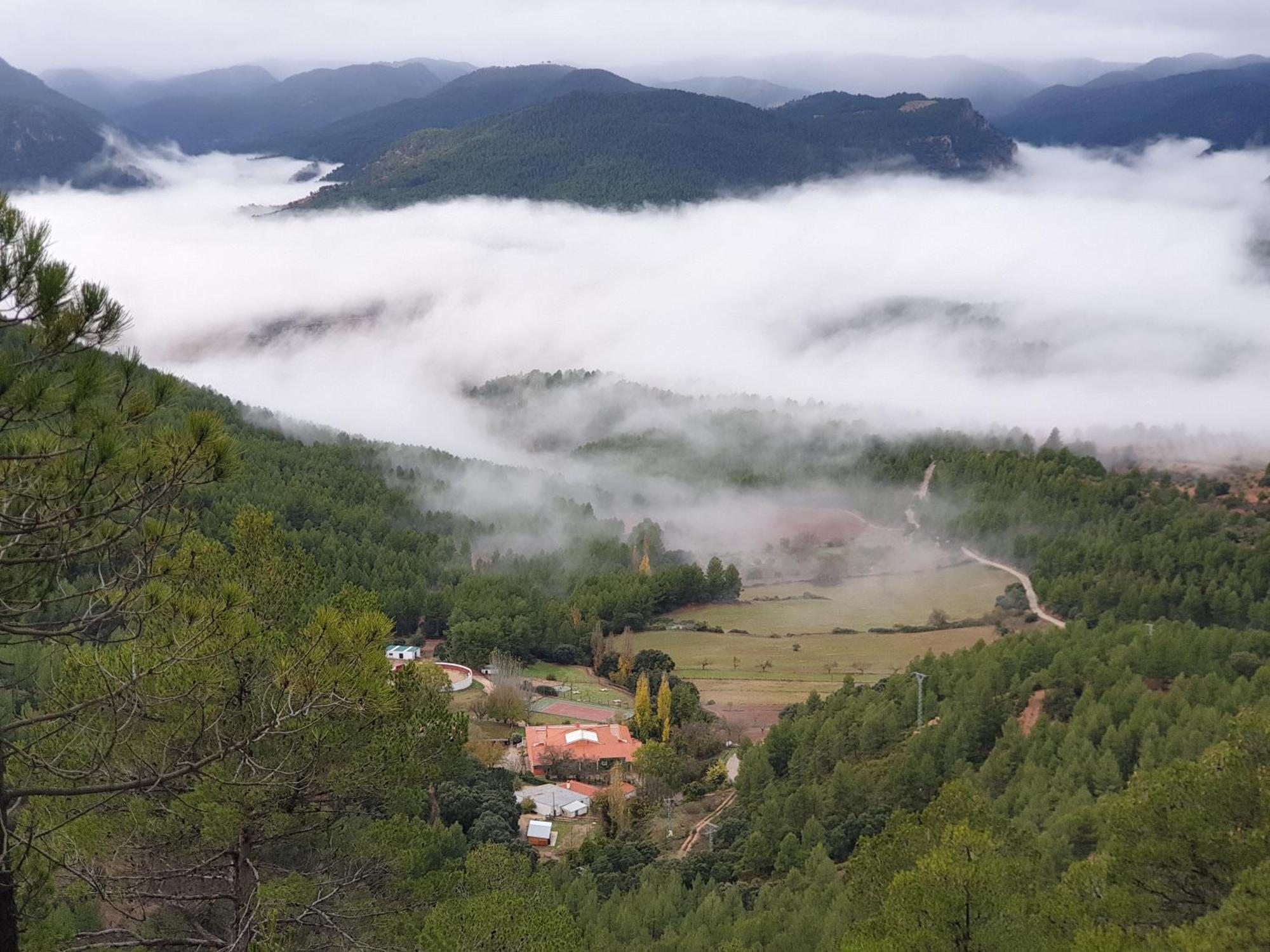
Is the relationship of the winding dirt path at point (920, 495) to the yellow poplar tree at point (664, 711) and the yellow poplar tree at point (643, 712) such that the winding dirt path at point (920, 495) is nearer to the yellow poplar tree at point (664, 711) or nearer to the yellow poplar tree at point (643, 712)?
the yellow poplar tree at point (643, 712)

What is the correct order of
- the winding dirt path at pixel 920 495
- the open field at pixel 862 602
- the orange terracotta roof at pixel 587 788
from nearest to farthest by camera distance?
→ 1. the orange terracotta roof at pixel 587 788
2. the open field at pixel 862 602
3. the winding dirt path at pixel 920 495

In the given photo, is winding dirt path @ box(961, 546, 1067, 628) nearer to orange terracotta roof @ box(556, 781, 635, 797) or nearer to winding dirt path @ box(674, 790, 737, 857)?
winding dirt path @ box(674, 790, 737, 857)

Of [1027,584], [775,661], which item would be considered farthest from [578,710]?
[1027,584]

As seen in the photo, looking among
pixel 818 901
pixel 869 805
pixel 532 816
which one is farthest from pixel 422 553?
pixel 818 901

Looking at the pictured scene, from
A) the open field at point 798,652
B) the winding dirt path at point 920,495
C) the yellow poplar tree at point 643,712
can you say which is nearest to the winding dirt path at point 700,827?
the yellow poplar tree at point 643,712

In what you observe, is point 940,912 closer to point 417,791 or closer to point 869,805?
point 417,791
